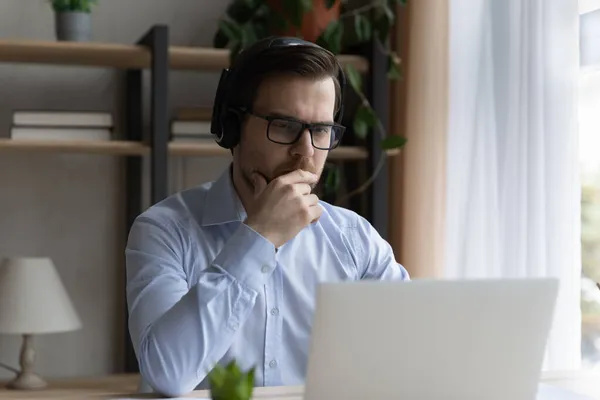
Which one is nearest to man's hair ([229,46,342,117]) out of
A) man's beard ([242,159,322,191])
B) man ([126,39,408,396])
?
man ([126,39,408,396])

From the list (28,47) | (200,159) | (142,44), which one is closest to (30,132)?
(28,47)

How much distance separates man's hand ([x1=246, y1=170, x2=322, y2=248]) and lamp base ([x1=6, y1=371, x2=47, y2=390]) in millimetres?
1430

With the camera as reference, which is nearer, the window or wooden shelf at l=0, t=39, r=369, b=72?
the window

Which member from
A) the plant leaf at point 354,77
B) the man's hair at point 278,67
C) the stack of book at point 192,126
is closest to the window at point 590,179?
the plant leaf at point 354,77

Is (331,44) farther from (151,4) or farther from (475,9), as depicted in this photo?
(151,4)

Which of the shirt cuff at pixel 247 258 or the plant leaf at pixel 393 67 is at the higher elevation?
the plant leaf at pixel 393 67

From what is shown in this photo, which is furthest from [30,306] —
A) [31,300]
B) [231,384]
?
[231,384]

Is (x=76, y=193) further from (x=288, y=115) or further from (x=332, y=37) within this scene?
(x=288, y=115)

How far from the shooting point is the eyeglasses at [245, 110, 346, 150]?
164cm

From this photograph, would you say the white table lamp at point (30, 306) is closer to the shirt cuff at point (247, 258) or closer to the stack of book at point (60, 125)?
the stack of book at point (60, 125)

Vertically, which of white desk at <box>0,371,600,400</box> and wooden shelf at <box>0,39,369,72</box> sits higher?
wooden shelf at <box>0,39,369,72</box>

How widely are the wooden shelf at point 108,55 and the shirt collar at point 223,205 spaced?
1.13 meters

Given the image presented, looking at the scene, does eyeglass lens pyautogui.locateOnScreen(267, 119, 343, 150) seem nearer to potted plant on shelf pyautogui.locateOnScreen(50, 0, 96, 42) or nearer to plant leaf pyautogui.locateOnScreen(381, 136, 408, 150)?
plant leaf pyautogui.locateOnScreen(381, 136, 408, 150)

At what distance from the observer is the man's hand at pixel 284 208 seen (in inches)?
60.5
